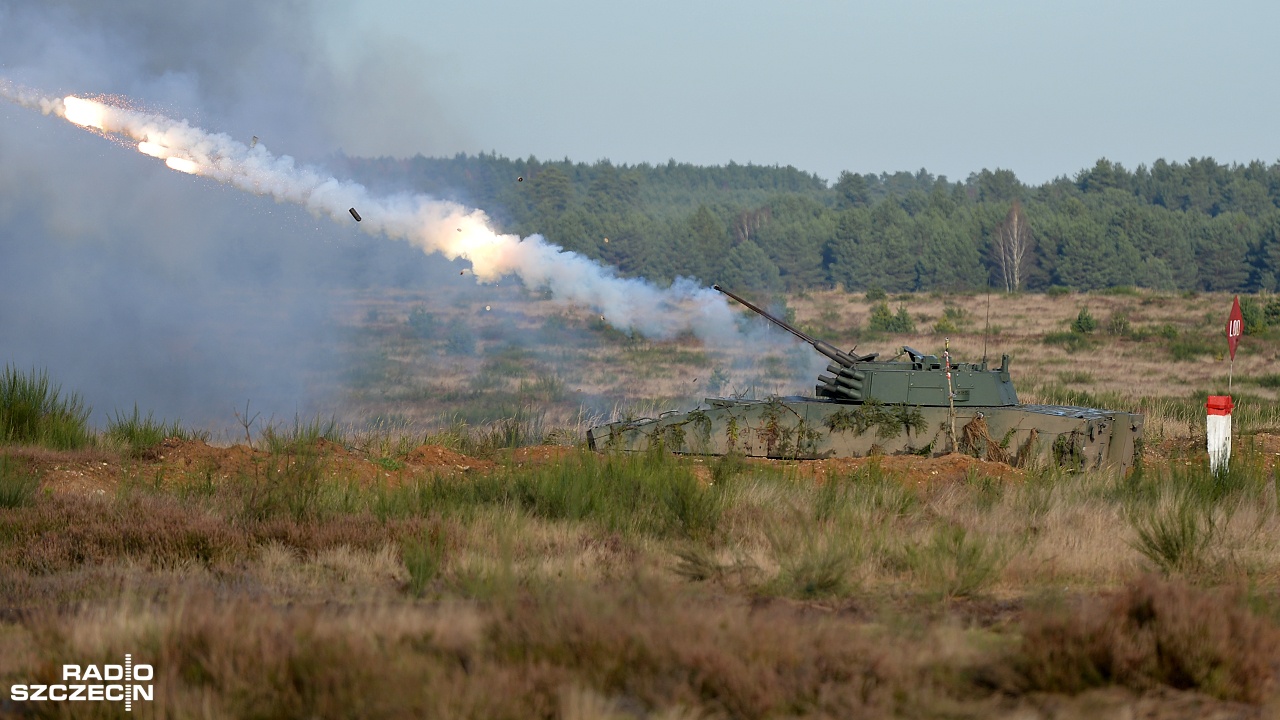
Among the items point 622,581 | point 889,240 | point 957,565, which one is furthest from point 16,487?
point 889,240

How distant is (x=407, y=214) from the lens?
74.4 ft

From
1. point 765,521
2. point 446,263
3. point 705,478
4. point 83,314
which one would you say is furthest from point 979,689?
point 446,263

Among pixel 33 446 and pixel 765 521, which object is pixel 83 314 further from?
pixel 765 521

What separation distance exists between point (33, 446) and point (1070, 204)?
89533 mm

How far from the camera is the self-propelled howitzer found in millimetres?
15359

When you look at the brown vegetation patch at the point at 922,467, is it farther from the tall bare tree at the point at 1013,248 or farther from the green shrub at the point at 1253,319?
the tall bare tree at the point at 1013,248

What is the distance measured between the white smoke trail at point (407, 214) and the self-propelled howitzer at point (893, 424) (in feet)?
16.9

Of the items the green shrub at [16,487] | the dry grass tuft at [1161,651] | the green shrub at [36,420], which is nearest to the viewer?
the dry grass tuft at [1161,651]

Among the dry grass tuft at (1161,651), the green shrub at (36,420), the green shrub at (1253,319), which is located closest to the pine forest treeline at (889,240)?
the green shrub at (1253,319)

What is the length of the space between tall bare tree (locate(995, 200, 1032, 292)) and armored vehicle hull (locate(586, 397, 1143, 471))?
62.1 metres

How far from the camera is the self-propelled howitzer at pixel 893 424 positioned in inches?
605

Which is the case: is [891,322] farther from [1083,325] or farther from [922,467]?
[922,467]

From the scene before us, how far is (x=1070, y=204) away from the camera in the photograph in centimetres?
9600

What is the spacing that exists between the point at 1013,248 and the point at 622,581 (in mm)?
73539
